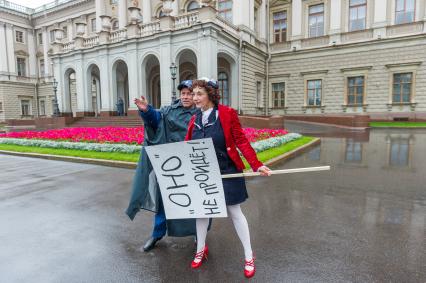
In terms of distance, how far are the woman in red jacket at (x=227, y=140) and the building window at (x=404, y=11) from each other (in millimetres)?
28458

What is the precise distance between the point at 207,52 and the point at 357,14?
15804 millimetres

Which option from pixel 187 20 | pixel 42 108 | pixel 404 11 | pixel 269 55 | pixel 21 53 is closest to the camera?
pixel 187 20

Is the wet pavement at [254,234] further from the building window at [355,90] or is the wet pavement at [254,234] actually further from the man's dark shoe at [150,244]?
the building window at [355,90]

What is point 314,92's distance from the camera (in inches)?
1091

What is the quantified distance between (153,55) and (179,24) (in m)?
3.59

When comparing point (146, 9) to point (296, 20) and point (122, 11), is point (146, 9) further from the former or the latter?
point (296, 20)

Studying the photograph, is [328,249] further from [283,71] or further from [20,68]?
[20,68]

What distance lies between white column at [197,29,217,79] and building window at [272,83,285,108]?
10962 mm

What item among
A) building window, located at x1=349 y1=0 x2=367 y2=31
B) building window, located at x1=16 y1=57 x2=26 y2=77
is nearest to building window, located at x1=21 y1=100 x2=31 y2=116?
building window, located at x1=16 y1=57 x2=26 y2=77

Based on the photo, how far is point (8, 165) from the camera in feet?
30.7

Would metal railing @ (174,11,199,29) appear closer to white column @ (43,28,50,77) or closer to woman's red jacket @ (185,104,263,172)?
woman's red jacket @ (185,104,263,172)

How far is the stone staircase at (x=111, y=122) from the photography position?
21136 mm

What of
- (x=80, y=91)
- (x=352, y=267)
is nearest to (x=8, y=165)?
(x=352, y=267)

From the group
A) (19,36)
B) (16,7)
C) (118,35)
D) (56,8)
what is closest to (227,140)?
(118,35)
